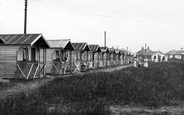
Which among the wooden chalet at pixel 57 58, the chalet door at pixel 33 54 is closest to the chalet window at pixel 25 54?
the chalet door at pixel 33 54

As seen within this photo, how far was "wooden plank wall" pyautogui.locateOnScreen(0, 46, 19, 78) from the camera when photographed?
14.6 m

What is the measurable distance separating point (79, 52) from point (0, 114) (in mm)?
20647

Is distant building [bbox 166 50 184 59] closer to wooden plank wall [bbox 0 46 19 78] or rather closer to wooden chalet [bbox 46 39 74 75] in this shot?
wooden chalet [bbox 46 39 74 75]

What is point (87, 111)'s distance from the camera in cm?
617

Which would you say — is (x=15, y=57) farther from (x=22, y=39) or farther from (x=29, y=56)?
(x=29, y=56)

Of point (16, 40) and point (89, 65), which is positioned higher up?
point (16, 40)

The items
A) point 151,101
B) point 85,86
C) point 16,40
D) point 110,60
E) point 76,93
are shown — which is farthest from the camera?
point 110,60

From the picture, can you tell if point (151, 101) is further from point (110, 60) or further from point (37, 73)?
point (110, 60)

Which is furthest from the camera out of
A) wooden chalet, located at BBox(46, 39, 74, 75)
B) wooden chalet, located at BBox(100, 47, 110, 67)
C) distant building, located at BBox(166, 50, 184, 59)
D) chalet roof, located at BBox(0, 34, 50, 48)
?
distant building, located at BBox(166, 50, 184, 59)

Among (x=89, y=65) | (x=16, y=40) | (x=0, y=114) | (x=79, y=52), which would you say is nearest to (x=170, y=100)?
(x=0, y=114)

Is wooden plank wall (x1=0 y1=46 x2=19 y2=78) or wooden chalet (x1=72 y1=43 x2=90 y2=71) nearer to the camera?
wooden plank wall (x1=0 y1=46 x2=19 y2=78)

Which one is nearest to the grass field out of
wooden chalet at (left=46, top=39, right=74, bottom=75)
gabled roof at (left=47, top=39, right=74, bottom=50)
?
wooden chalet at (left=46, top=39, right=74, bottom=75)

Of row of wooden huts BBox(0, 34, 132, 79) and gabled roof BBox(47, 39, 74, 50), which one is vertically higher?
gabled roof BBox(47, 39, 74, 50)

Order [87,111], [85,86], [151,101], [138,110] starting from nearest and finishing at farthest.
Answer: [87,111], [138,110], [151,101], [85,86]
